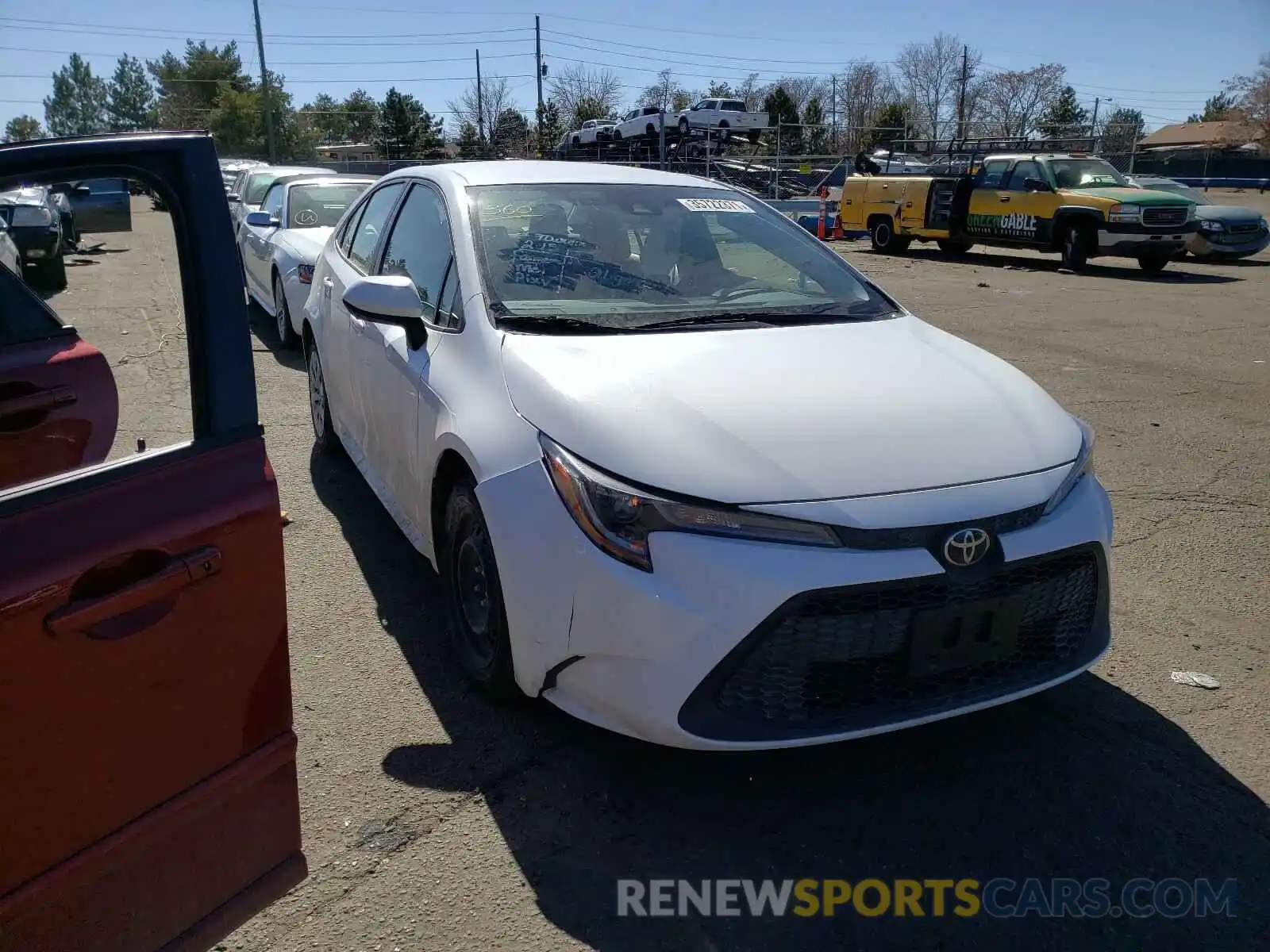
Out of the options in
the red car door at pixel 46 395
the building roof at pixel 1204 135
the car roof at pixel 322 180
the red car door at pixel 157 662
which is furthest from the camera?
the building roof at pixel 1204 135

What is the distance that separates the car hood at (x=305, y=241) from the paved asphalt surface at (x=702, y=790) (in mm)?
3439

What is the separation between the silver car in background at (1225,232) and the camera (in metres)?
17.8

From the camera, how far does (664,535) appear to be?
240 cm

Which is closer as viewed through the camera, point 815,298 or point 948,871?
point 948,871

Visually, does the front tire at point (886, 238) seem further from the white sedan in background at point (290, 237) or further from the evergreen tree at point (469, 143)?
the evergreen tree at point (469, 143)

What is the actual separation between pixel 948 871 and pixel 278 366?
23.6ft

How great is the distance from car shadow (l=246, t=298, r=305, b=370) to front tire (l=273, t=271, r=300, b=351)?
0.27 ft

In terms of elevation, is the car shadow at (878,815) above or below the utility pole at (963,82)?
below

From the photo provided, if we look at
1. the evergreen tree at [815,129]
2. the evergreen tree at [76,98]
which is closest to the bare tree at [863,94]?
the evergreen tree at [815,129]

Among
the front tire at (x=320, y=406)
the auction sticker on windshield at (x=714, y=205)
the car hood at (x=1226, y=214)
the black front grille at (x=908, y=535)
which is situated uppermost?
the auction sticker on windshield at (x=714, y=205)

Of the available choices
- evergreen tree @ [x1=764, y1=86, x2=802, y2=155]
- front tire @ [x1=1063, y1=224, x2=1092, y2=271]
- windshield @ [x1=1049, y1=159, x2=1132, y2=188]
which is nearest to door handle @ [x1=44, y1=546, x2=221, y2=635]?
front tire @ [x1=1063, y1=224, x2=1092, y2=271]

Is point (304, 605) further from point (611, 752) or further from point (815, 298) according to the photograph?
point (815, 298)

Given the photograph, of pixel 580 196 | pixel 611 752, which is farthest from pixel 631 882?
pixel 580 196

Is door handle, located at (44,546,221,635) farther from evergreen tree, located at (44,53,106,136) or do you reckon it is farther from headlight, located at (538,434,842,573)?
evergreen tree, located at (44,53,106,136)
